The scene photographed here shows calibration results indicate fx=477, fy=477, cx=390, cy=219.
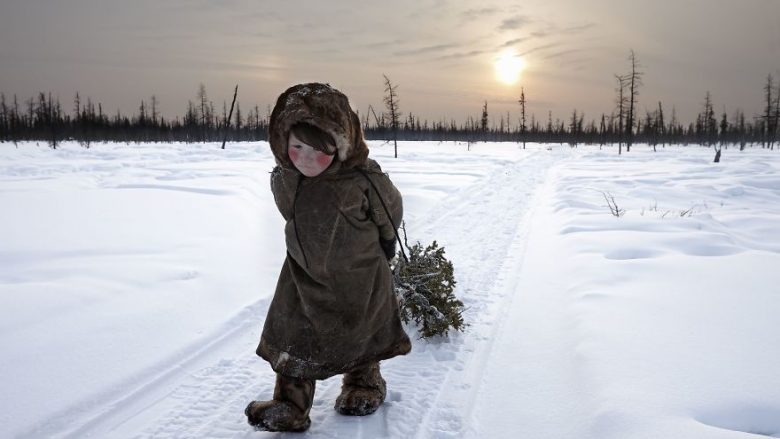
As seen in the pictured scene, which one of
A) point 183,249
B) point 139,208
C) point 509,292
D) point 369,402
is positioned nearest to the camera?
point 369,402

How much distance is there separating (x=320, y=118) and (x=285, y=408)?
1.43 m

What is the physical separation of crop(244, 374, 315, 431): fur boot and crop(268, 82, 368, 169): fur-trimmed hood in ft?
3.61

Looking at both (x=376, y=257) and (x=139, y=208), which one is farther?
(x=139, y=208)

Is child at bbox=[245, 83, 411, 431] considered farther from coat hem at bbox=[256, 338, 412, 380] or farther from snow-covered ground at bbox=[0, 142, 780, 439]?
snow-covered ground at bbox=[0, 142, 780, 439]

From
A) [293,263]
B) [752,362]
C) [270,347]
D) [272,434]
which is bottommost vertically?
[272,434]

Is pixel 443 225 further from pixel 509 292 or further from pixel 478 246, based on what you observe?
pixel 509 292

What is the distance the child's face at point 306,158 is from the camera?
7.16ft

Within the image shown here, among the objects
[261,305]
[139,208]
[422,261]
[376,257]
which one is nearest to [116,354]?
[261,305]

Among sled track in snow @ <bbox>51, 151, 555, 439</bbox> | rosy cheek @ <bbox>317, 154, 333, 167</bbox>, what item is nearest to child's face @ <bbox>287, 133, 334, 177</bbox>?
rosy cheek @ <bbox>317, 154, 333, 167</bbox>

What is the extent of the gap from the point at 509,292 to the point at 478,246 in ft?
6.07

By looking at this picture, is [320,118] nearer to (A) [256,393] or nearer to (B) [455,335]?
(A) [256,393]

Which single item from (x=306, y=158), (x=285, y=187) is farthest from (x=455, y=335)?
(x=306, y=158)

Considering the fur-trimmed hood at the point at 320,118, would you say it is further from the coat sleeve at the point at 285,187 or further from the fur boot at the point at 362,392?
the fur boot at the point at 362,392

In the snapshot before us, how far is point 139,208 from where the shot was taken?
25.6 ft
